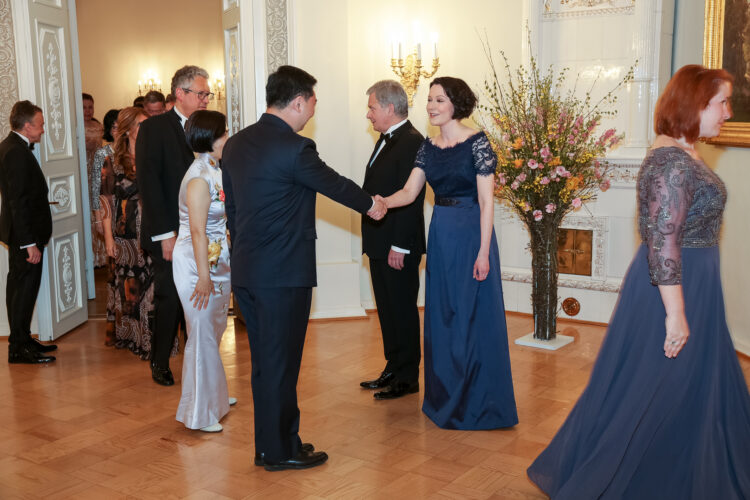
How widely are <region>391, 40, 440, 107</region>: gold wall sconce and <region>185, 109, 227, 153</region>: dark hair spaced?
9.66 feet

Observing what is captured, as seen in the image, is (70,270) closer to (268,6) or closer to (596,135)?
(268,6)

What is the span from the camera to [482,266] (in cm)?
391

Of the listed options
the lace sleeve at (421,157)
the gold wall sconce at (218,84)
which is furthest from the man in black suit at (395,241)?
the gold wall sconce at (218,84)

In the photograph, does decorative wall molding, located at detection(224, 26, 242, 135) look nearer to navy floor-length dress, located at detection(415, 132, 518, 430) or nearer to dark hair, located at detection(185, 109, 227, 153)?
dark hair, located at detection(185, 109, 227, 153)

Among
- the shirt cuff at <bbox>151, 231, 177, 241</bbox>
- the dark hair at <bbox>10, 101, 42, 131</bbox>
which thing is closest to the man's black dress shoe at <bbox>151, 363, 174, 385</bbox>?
the shirt cuff at <bbox>151, 231, 177, 241</bbox>

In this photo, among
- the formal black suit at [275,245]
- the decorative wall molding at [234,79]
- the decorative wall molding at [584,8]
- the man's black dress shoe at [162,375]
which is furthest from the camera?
the decorative wall molding at [234,79]

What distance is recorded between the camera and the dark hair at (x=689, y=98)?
271cm

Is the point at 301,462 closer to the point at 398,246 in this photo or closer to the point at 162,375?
the point at 398,246

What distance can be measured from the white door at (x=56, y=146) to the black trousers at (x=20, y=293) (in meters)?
0.46

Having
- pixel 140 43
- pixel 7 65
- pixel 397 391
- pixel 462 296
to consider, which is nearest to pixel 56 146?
pixel 7 65

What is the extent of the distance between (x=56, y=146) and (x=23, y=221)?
1.04 meters

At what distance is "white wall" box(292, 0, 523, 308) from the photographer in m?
6.24

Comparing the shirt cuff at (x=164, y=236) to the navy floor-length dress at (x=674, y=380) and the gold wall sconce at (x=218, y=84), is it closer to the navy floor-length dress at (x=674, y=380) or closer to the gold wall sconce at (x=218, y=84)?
the navy floor-length dress at (x=674, y=380)

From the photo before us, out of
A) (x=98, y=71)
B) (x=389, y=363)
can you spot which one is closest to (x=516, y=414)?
(x=389, y=363)
